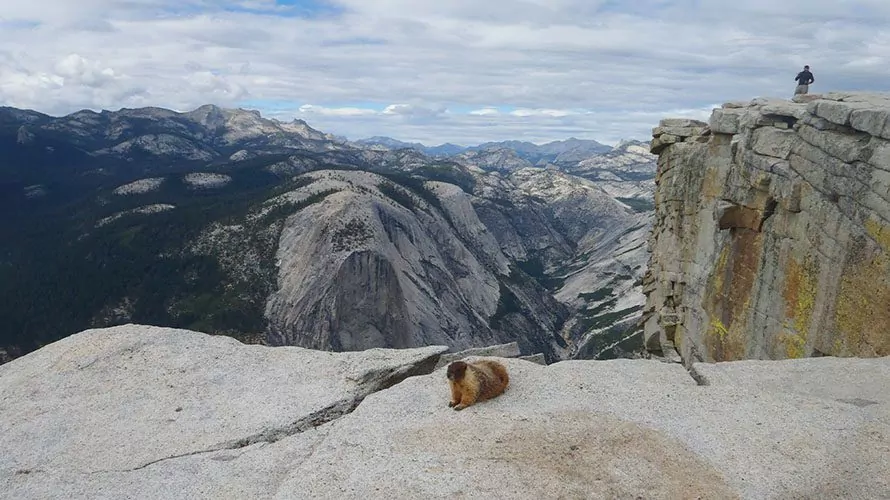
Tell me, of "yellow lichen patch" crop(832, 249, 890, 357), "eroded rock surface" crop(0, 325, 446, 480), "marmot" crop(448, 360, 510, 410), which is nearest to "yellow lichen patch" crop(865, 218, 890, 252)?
"yellow lichen patch" crop(832, 249, 890, 357)

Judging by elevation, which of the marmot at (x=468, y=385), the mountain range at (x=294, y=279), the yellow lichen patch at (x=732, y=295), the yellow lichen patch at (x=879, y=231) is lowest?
the mountain range at (x=294, y=279)

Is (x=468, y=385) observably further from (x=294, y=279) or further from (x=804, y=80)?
(x=294, y=279)

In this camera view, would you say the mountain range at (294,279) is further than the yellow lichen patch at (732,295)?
Yes

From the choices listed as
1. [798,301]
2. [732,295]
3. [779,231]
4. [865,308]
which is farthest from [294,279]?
[865,308]

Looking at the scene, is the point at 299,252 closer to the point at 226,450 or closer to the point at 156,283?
the point at 156,283

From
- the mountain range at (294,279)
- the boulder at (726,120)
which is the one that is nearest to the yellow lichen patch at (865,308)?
the boulder at (726,120)

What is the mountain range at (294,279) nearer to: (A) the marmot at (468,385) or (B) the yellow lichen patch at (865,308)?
(B) the yellow lichen patch at (865,308)
